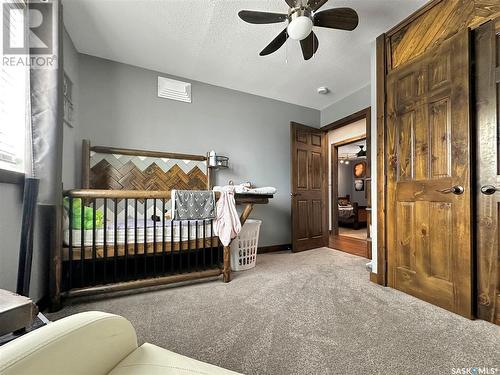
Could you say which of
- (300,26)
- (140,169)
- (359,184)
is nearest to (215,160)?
(140,169)

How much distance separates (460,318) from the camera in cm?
155

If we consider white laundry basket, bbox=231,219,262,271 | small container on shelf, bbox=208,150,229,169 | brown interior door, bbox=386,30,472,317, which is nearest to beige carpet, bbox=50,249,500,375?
brown interior door, bbox=386,30,472,317

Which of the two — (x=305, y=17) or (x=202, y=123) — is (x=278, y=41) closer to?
(x=305, y=17)

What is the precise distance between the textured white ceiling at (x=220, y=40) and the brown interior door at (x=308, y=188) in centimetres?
86

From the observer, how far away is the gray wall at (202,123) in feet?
8.64

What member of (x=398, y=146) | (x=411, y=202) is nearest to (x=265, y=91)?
(x=398, y=146)

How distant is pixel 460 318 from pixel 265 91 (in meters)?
3.34

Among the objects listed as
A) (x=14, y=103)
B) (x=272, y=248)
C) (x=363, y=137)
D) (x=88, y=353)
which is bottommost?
(x=272, y=248)

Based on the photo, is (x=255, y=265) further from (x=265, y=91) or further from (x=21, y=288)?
(x=265, y=91)

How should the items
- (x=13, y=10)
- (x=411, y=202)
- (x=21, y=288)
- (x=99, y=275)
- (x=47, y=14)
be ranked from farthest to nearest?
(x=99, y=275), (x=411, y=202), (x=47, y=14), (x=13, y=10), (x=21, y=288)

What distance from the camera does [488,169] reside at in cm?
152

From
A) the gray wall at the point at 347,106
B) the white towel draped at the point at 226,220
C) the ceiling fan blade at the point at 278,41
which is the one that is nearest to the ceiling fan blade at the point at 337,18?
the ceiling fan blade at the point at 278,41

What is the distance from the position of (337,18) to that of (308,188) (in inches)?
96.4

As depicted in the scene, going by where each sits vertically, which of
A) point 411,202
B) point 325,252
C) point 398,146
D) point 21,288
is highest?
point 398,146
